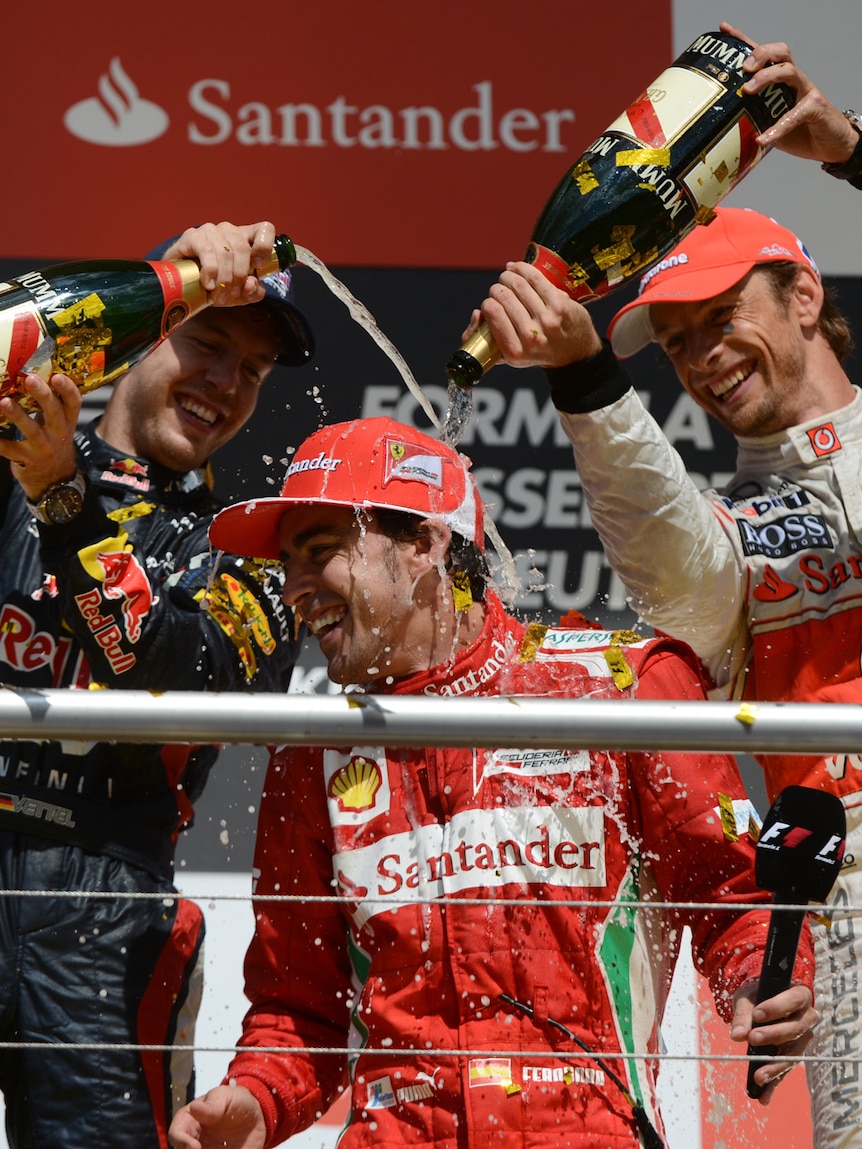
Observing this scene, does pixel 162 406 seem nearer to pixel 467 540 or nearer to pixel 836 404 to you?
pixel 467 540

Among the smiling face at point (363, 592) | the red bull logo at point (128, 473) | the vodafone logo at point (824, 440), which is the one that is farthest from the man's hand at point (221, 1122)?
the vodafone logo at point (824, 440)

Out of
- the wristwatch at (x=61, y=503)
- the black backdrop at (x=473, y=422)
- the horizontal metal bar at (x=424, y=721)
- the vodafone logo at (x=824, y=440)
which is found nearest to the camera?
the horizontal metal bar at (x=424, y=721)

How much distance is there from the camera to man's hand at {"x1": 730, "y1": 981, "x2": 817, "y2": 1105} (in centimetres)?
127

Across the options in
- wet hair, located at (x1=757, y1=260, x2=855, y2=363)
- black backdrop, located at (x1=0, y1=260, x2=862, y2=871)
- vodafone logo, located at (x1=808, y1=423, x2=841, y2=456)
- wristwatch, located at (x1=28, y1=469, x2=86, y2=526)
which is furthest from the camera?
black backdrop, located at (x1=0, y1=260, x2=862, y2=871)

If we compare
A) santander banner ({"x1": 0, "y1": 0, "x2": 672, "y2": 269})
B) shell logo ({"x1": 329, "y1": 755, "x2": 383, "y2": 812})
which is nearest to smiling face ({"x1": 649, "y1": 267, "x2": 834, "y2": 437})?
shell logo ({"x1": 329, "y1": 755, "x2": 383, "y2": 812})

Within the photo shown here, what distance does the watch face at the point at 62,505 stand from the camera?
1634 millimetres

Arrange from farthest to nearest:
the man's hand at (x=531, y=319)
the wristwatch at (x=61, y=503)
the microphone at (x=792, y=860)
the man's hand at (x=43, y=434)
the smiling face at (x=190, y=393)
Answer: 1. the smiling face at (x=190, y=393)
2. the wristwatch at (x=61, y=503)
3. the man's hand at (x=43, y=434)
4. the man's hand at (x=531, y=319)
5. the microphone at (x=792, y=860)

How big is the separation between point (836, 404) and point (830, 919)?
58 cm

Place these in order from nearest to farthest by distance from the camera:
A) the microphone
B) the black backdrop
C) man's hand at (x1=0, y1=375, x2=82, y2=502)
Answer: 1. the microphone
2. man's hand at (x1=0, y1=375, x2=82, y2=502)
3. the black backdrop

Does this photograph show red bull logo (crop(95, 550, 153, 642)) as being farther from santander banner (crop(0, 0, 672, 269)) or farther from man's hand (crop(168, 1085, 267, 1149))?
santander banner (crop(0, 0, 672, 269))

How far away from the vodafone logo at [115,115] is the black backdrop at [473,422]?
257mm

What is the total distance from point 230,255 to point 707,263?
0.54 metres

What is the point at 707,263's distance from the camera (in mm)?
1842

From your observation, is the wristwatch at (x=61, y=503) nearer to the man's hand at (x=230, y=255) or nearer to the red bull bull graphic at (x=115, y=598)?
the red bull bull graphic at (x=115, y=598)
